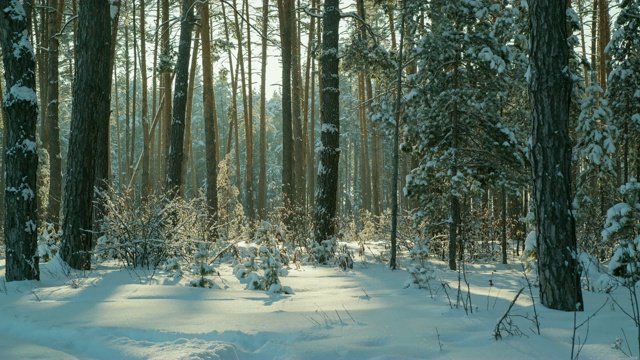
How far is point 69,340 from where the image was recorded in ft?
11.9

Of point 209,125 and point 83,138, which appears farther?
point 209,125

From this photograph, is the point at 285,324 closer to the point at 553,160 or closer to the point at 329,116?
the point at 553,160

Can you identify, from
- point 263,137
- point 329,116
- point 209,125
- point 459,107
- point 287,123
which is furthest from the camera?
point 263,137

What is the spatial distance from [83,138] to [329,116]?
15.8ft

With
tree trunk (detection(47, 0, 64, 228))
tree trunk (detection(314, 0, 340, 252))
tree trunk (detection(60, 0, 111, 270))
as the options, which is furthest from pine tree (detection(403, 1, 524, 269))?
tree trunk (detection(47, 0, 64, 228))

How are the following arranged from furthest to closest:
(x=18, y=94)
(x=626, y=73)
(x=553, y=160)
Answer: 1. (x=626, y=73)
2. (x=18, y=94)
3. (x=553, y=160)

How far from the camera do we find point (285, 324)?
3998 millimetres

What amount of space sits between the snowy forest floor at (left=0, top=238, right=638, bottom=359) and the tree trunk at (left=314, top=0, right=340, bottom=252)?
436 cm

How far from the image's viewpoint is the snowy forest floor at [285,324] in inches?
131

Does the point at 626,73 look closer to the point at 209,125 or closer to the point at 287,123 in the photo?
the point at 287,123

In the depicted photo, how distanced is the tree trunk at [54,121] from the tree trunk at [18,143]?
7.86 metres

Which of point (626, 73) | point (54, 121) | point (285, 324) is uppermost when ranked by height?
point (626, 73)

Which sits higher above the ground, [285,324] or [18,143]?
[18,143]

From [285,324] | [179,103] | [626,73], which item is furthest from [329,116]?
[626,73]
